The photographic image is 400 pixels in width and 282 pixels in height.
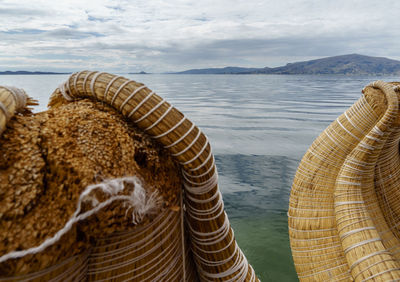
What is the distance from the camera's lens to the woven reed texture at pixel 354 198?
177cm

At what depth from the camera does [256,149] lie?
9.80 meters

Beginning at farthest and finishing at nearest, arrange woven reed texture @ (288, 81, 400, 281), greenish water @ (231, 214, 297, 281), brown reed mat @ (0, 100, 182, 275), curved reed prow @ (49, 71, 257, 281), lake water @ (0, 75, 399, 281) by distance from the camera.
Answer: lake water @ (0, 75, 399, 281) < greenish water @ (231, 214, 297, 281) < woven reed texture @ (288, 81, 400, 281) < curved reed prow @ (49, 71, 257, 281) < brown reed mat @ (0, 100, 182, 275)

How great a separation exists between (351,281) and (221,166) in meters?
6.15

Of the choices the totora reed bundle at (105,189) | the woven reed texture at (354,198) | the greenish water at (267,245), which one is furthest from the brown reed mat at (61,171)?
the greenish water at (267,245)

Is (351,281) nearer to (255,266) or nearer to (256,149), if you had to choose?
(255,266)

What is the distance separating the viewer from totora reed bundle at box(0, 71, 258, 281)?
669mm

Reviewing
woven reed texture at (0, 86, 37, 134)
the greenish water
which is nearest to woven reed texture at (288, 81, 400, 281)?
the greenish water

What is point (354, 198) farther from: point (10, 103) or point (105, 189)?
point (10, 103)

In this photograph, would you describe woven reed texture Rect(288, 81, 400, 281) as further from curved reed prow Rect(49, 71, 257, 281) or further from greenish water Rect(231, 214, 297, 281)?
greenish water Rect(231, 214, 297, 281)

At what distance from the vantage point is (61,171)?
72 cm

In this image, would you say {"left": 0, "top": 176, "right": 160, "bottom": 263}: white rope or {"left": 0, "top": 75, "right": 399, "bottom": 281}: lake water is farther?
{"left": 0, "top": 75, "right": 399, "bottom": 281}: lake water

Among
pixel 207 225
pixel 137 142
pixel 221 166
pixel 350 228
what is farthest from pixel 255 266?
pixel 221 166

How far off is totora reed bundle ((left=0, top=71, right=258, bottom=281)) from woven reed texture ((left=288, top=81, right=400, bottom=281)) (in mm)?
1038

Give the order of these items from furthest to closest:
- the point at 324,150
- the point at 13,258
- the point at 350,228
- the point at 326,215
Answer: the point at 324,150, the point at 326,215, the point at 350,228, the point at 13,258
